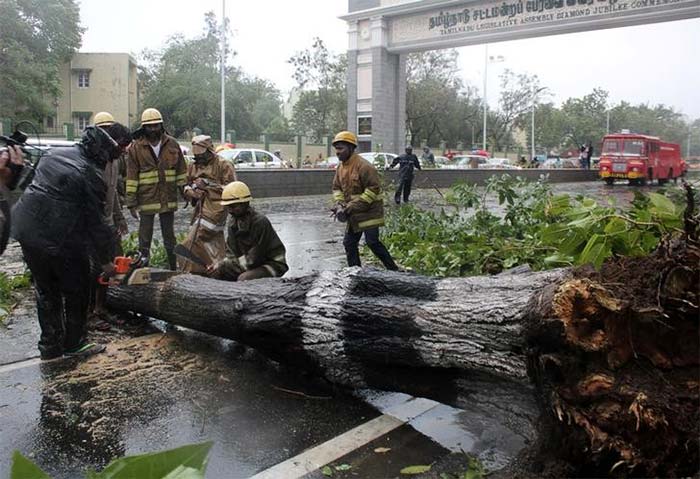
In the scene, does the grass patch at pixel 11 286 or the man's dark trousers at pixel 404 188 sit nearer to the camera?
the grass patch at pixel 11 286

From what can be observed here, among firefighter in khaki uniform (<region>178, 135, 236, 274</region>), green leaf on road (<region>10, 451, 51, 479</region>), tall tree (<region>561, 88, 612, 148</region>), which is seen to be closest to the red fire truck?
firefighter in khaki uniform (<region>178, 135, 236, 274</region>)

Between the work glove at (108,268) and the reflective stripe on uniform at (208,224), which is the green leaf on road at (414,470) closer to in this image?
the work glove at (108,268)

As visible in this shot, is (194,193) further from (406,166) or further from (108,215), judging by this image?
(406,166)

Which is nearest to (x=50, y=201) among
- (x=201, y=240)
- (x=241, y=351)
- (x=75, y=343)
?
(x=75, y=343)

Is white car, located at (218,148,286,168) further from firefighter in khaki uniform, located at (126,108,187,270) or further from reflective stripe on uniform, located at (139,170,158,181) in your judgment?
reflective stripe on uniform, located at (139,170,158,181)

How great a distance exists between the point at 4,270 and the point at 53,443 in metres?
4.92

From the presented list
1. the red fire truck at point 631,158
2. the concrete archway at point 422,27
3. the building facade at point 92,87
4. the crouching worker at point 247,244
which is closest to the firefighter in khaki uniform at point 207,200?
the crouching worker at point 247,244

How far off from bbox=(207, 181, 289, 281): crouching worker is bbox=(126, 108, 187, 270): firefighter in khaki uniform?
148 centimetres

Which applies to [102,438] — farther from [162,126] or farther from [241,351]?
[162,126]

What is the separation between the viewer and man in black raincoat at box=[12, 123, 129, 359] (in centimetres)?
424

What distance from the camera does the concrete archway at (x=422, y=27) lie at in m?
24.2

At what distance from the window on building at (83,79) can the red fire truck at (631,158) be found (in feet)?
117

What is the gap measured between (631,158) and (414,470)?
3008 cm

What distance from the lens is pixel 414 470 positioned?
9.68 feet
